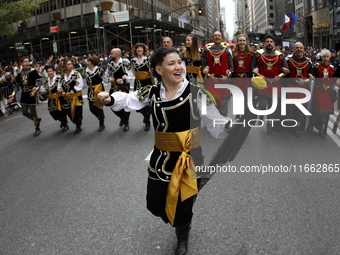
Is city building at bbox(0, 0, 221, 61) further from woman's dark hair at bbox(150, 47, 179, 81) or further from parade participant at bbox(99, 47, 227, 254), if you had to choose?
parade participant at bbox(99, 47, 227, 254)

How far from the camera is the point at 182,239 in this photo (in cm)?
338

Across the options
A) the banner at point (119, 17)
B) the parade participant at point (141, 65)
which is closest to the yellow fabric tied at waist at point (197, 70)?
the parade participant at point (141, 65)

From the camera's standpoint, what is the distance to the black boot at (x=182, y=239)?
3.32 meters

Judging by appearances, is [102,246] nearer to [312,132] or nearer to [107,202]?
[107,202]

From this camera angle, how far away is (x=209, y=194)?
465cm

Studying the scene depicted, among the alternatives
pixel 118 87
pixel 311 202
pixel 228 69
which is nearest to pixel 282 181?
pixel 311 202

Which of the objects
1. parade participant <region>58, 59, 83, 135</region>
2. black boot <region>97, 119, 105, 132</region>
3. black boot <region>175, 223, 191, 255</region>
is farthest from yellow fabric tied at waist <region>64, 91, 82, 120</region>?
black boot <region>175, 223, 191, 255</region>

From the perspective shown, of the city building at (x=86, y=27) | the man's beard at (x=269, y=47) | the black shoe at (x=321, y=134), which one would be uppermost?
the city building at (x=86, y=27)

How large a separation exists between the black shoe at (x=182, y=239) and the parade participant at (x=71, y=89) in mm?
6214

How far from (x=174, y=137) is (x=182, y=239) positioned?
103 centimetres

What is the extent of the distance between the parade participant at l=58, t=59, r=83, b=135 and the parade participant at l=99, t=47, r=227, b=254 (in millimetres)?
5852

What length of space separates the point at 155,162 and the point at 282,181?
2368mm

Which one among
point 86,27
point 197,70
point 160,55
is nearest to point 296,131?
point 197,70

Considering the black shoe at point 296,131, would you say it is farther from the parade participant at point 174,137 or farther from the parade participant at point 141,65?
the parade participant at point 141,65
